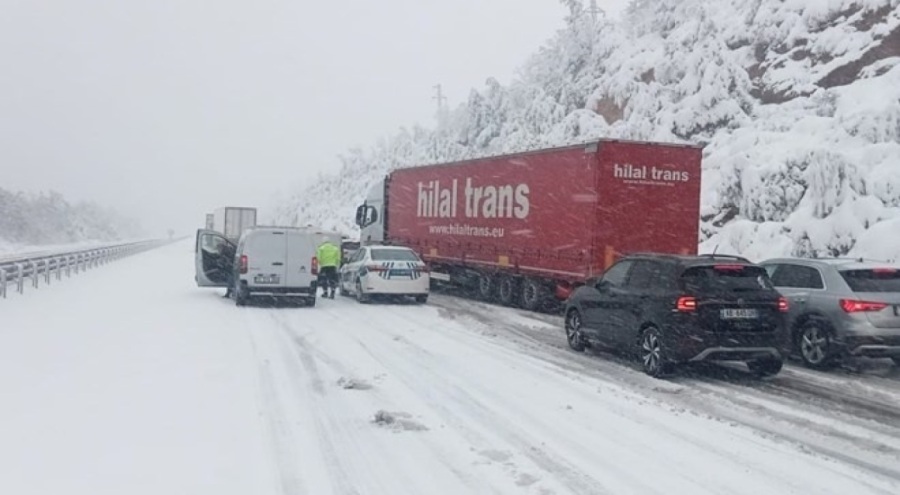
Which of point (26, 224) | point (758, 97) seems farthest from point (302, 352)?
point (26, 224)

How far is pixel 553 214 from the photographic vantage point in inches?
694

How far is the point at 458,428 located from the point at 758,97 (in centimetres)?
3213

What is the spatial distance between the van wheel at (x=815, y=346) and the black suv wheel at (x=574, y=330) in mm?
3165

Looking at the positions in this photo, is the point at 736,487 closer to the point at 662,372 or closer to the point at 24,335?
the point at 662,372

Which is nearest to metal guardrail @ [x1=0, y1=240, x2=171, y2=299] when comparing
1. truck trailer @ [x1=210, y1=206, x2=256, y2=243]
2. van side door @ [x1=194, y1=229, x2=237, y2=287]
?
van side door @ [x1=194, y1=229, x2=237, y2=287]

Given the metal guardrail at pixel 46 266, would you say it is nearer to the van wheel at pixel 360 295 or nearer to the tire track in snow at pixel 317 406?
the van wheel at pixel 360 295

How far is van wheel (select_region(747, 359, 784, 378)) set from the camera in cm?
1056

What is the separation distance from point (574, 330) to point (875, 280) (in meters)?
4.30

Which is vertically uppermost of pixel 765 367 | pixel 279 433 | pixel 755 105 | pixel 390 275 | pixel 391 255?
pixel 755 105

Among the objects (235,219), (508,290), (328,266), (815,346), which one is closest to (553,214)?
(508,290)

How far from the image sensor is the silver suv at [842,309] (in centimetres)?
1091

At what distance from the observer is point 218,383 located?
30.9 feet

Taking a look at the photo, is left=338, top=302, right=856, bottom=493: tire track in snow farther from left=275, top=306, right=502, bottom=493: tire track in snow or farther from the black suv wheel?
the black suv wheel

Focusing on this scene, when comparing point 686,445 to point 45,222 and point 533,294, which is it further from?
point 45,222
